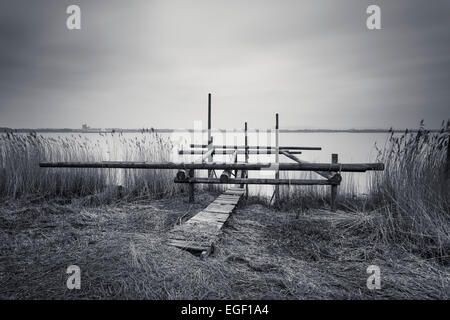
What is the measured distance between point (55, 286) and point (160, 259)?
96cm

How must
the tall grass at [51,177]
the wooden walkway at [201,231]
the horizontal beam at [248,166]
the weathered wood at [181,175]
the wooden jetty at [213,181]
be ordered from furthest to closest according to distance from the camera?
the tall grass at [51,177] → the weathered wood at [181,175] → the horizontal beam at [248,166] → the wooden jetty at [213,181] → the wooden walkway at [201,231]

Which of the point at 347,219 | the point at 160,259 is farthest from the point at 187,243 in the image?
the point at 347,219

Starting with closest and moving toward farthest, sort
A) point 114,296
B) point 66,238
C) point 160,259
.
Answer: point 114,296 → point 160,259 → point 66,238

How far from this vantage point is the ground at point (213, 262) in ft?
7.75

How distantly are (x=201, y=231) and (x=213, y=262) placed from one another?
2.74ft

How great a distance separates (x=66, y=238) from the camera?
3605 mm

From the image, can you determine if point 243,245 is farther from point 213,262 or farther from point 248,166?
point 248,166

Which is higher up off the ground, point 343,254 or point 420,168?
point 420,168

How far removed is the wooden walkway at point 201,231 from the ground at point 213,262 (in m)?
0.14

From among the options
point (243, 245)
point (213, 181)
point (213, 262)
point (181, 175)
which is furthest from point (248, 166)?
point (213, 262)

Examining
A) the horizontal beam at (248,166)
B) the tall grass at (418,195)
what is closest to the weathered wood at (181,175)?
the horizontal beam at (248,166)

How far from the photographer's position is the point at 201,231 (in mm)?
3723

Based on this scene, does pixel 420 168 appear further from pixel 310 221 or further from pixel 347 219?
pixel 310 221

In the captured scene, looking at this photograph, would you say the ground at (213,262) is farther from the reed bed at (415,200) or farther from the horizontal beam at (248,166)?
the horizontal beam at (248,166)
